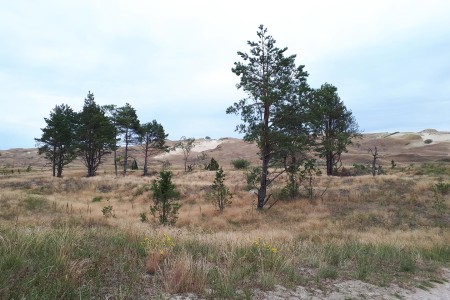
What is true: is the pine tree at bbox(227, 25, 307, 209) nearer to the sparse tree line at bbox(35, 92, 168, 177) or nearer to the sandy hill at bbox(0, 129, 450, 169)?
the sparse tree line at bbox(35, 92, 168, 177)

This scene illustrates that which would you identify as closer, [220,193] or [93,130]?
[220,193]

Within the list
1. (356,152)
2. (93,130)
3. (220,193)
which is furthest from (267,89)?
(356,152)

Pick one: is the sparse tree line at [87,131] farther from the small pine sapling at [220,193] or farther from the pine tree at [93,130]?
the small pine sapling at [220,193]

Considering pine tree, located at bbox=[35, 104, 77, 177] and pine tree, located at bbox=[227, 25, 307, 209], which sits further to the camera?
pine tree, located at bbox=[35, 104, 77, 177]

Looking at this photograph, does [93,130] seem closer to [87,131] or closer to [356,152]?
[87,131]

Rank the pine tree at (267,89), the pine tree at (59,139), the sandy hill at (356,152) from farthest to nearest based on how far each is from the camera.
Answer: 1. the sandy hill at (356,152)
2. the pine tree at (59,139)
3. the pine tree at (267,89)

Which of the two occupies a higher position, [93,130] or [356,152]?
[93,130]

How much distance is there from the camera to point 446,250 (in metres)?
9.23

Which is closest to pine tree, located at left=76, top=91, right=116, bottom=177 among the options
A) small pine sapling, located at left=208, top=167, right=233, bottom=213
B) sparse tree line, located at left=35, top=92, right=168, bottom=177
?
sparse tree line, located at left=35, top=92, right=168, bottom=177

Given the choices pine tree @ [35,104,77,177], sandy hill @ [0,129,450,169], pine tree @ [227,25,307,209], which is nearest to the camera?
pine tree @ [227,25,307,209]

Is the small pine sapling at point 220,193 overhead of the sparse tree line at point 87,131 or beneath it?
beneath

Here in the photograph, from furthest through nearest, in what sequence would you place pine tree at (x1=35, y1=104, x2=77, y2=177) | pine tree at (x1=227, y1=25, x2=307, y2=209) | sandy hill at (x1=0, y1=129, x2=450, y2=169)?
sandy hill at (x1=0, y1=129, x2=450, y2=169) → pine tree at (x1=35, y1=104, x2=77, y2=177) → pine tree at (x1=227, y1=25, x2=307, y2=209)

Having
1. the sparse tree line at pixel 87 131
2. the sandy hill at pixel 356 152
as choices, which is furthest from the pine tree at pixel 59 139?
the sandy hill at pixel 356 152

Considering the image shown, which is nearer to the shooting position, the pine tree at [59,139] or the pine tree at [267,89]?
the pine tree at [267,89]
